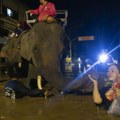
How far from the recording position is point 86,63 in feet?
84.1

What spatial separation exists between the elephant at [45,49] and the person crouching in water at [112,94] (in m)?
1.61

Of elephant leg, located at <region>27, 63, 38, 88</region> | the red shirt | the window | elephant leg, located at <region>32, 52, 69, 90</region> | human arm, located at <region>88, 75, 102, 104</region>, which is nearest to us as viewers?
human arm, located at <region>88, 75, 102, 104</region>

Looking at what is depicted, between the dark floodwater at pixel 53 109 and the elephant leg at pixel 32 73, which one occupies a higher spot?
the elephant leg at pixel 32 73

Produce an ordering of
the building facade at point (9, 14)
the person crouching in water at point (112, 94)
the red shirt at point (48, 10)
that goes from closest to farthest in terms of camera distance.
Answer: the person crouching in water at point (112, 94) < the red shirt at point (48, 10) < the building facade at point (9, 14)

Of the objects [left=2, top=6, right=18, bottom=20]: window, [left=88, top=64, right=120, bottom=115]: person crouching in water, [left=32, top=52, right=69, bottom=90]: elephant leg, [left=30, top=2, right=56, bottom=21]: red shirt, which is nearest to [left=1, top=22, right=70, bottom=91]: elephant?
[left=32, top=52, right=69, bottom=90]: elephant leg

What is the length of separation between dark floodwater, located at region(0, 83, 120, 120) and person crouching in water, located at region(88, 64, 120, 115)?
148 millimetres

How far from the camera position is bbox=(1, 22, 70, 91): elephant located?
905cm

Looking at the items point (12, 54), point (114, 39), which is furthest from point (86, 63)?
point (114, 39)

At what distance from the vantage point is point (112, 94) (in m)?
7.07

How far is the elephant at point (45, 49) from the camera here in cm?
905

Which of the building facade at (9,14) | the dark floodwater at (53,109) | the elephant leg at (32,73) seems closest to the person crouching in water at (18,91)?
the dark floodwater at (53,109)

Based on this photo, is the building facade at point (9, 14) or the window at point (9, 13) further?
the window at point (9, 13)

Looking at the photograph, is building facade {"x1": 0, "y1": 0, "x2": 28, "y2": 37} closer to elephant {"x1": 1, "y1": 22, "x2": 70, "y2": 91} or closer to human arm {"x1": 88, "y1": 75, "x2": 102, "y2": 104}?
elephant {"x1": 1, "y1": 22, "x2": 70, "y2": 91}

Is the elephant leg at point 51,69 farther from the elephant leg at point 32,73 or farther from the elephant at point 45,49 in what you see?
the elephant leg at point 32,73
